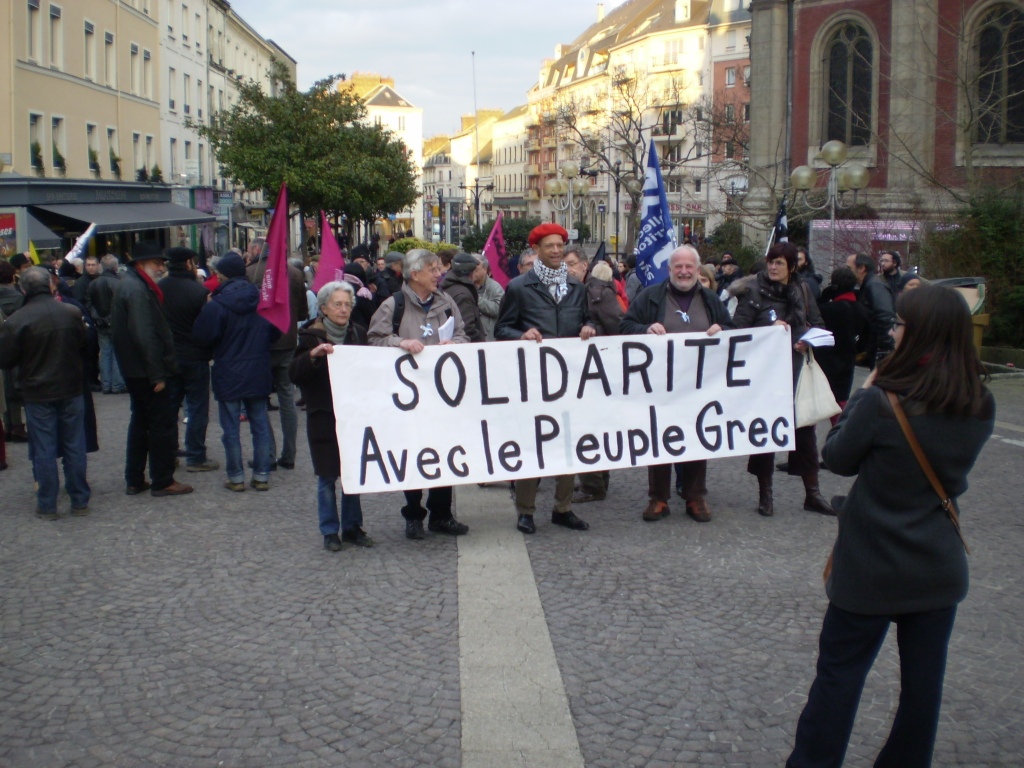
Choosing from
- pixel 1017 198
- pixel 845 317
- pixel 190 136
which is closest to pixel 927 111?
pixel 1017 198

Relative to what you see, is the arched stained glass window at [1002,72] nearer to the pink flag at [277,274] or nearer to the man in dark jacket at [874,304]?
the man in dark jacket at [874,304]

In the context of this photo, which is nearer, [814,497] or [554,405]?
[554,405]

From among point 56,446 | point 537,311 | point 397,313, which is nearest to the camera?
point 397,313

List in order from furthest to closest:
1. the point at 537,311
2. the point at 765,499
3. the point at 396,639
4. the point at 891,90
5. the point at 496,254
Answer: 1. the point at 891,90
2. the point at 496,254
3. the point at 765,499
4. the point at 537,311
5. the point at 396,639

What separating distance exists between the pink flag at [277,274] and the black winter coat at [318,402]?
4.05ft

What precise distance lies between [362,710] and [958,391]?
8.89 ft

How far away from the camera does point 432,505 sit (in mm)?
7340

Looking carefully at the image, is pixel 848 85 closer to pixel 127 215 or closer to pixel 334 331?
pixel 127 215

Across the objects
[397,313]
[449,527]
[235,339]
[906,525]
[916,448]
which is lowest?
[449,527]

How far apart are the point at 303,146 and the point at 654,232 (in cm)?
3327

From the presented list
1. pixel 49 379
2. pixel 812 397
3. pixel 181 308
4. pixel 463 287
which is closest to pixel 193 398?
pixel 181 308

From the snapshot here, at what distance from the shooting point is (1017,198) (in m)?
19.2

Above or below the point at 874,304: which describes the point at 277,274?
above

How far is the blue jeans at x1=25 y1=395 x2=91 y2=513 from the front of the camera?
25.8 feet
